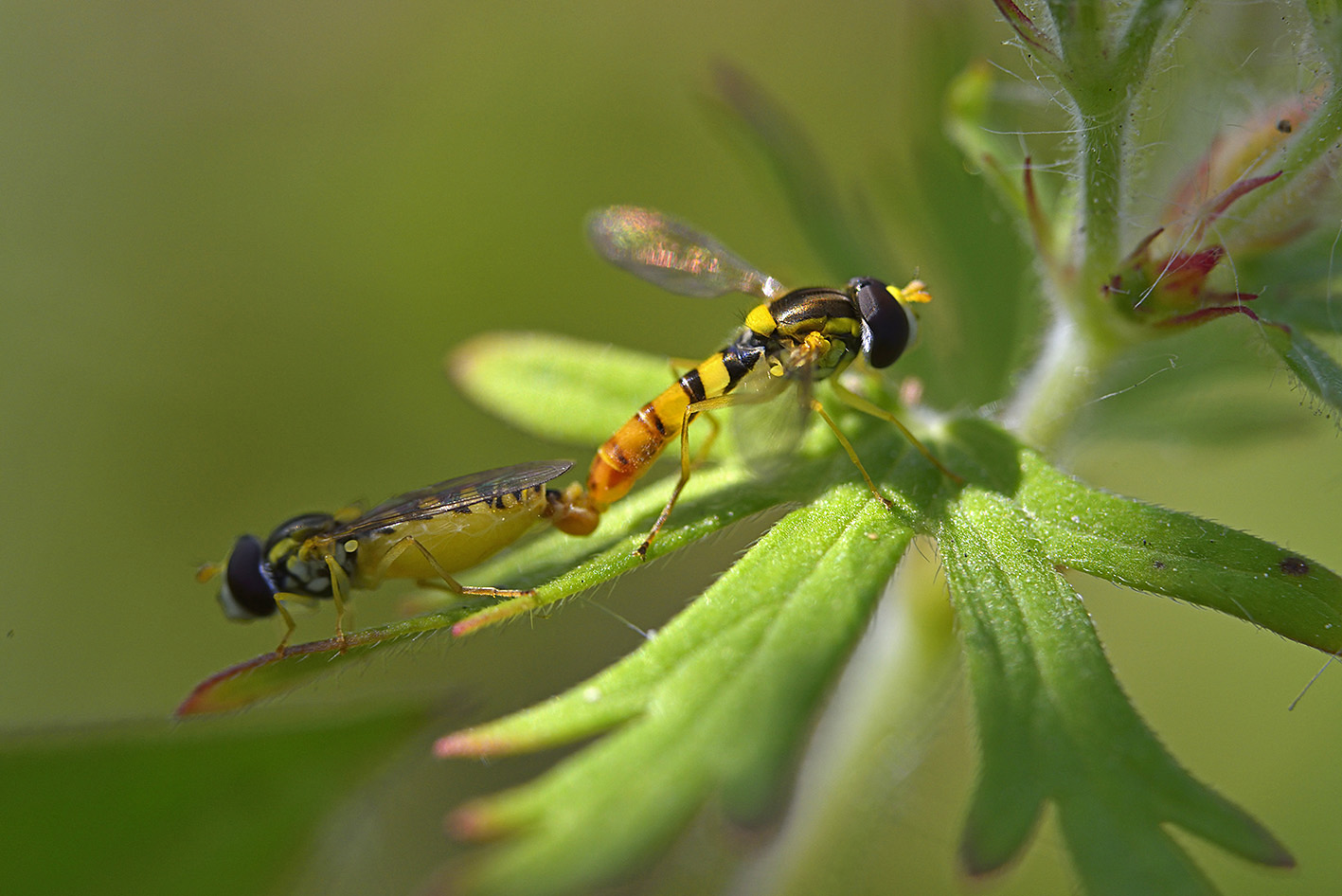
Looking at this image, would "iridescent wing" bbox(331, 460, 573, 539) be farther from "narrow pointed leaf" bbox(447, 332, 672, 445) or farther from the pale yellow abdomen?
"narrow pointed leaf" bbox(447, 332, 672, 445)

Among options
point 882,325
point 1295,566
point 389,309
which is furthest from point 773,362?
point 389,309

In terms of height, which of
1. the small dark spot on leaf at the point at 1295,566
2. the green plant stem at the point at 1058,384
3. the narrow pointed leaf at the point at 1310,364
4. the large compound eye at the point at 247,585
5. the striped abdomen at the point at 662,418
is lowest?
the small dark spot on leaf at the point at 1295,566

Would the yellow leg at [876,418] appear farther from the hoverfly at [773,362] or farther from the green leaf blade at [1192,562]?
the green leaf blade at [1192,562]

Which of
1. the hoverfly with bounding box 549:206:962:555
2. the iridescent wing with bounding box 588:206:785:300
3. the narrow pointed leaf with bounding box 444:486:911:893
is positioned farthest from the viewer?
the iridescent wing with bounding box 588:206:785:300

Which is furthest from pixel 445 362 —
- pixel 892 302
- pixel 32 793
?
pixel 32 793

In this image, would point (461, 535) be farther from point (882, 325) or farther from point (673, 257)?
point (882, 325)

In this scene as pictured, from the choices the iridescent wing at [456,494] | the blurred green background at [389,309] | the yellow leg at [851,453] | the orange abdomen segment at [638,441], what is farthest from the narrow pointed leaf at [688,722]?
the blurred green background at [389,309]

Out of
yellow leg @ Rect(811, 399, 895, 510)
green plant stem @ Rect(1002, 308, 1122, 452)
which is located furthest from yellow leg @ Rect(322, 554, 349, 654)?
green plant stem @ Rect(1002, 308, 1122, 452)

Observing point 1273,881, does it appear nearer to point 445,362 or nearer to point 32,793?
point 445,362
